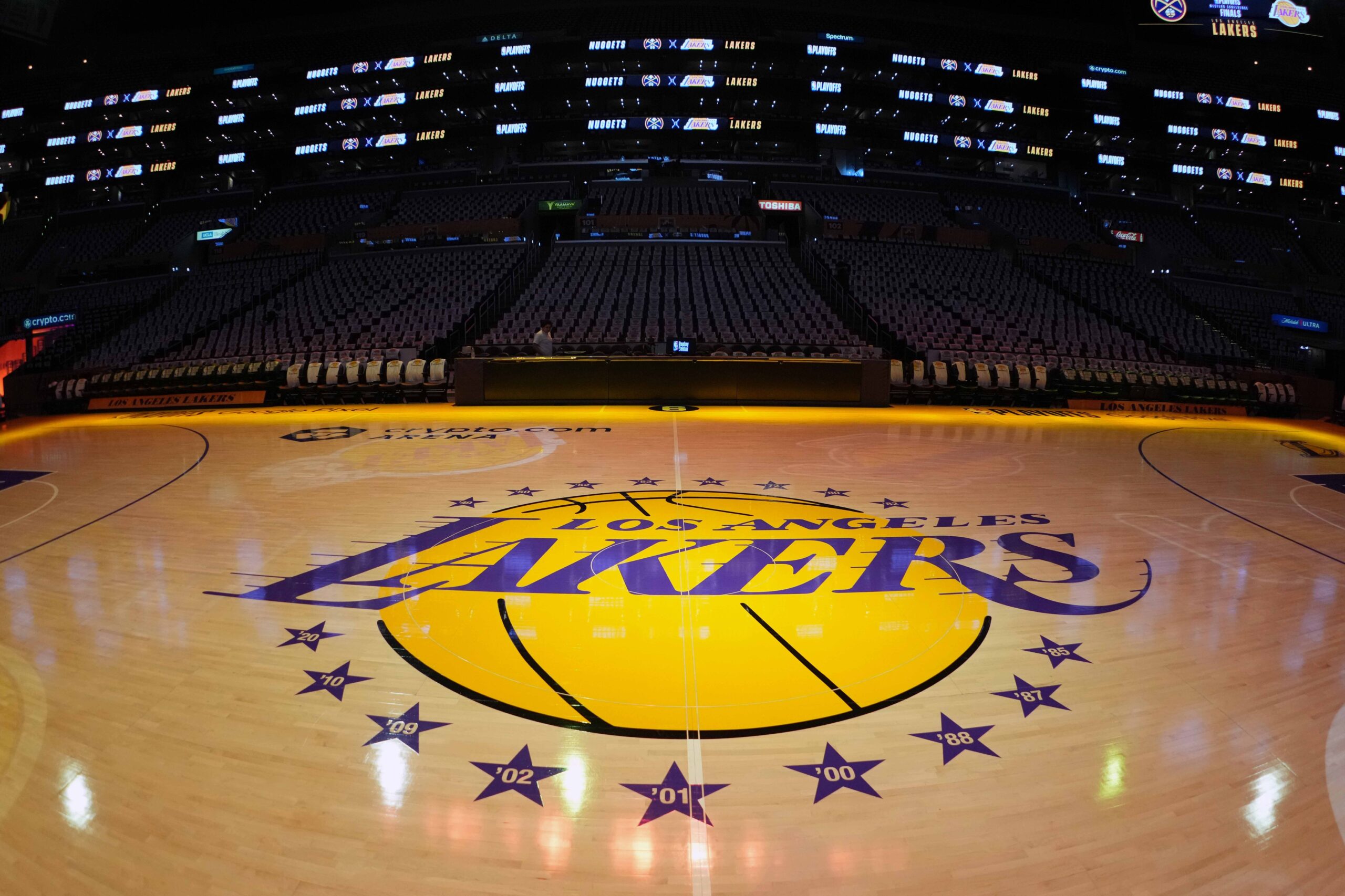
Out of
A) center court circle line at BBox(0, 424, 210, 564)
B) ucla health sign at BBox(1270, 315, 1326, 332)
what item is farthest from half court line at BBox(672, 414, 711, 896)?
ucla health sign at BBox(1270, 315, 1326, 332)

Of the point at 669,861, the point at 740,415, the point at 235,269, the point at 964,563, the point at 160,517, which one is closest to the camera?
the point at 669,861

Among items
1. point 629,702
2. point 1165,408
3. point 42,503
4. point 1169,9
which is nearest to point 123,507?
point 42,503

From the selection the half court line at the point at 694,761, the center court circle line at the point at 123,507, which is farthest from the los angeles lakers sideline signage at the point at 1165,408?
the center court circle line at the point at 123,507

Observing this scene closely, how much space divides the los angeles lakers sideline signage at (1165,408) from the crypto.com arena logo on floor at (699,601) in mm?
10056

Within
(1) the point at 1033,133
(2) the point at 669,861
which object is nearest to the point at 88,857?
(2) the point at 669,861

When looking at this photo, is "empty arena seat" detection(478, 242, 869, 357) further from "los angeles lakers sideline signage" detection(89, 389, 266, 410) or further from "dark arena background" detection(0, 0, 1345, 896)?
"los angeles lakers sideline signage" detection(89, 389, 266, 410)

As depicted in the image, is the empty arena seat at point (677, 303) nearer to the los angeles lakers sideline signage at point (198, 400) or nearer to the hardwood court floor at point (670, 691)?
the los angeles lakers sideline signage at point (198, 400)

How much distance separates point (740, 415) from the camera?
477 inches

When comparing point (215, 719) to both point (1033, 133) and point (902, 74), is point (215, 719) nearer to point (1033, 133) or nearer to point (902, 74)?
point (902, 74)

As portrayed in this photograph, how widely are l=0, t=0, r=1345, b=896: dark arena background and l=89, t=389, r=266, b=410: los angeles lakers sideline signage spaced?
0.35 feet

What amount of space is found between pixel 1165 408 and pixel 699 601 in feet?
46.2

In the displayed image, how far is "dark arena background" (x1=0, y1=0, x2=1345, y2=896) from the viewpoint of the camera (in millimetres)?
2410

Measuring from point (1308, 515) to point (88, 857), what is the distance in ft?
30.1

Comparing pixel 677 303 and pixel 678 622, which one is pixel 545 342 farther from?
pixel 678 622
